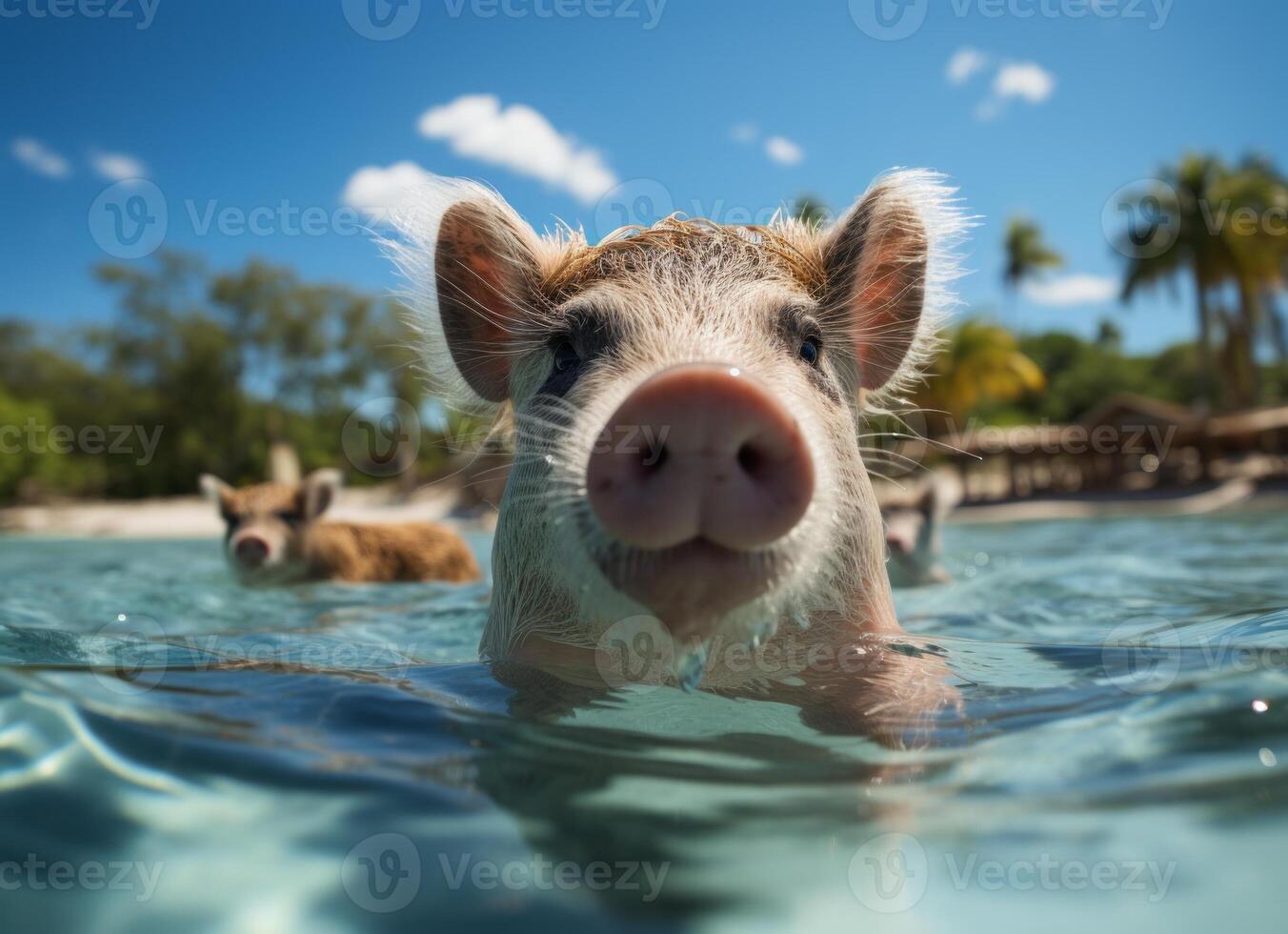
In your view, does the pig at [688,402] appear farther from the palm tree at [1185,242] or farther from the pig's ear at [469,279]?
the palm tree at [1185,242]

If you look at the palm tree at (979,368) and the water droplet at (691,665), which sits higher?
the palm tree at (979,368)

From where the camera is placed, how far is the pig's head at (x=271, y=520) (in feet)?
22.5

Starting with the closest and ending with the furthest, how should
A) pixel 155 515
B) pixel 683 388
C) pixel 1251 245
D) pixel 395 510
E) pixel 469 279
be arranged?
1. pixel 683 388
2. pixel 469 279
3. pixel 155 515
4. pixel 395 510
5. pixel 1251 245

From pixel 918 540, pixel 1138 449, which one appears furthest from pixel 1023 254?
pixel 918 540

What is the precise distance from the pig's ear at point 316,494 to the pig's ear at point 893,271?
5.29 metres

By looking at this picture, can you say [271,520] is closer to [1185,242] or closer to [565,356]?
[565,356]

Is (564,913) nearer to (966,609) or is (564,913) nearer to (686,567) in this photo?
(686,567)

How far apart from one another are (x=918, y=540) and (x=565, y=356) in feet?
15.3

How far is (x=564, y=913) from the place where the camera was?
1.17 metres

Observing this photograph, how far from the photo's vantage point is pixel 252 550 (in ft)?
22.4

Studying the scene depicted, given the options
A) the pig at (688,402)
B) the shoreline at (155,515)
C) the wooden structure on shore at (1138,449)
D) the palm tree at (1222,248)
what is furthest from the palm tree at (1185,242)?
the pig at (688,402)

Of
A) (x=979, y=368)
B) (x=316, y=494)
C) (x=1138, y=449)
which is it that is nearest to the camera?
(x=316, y=494)

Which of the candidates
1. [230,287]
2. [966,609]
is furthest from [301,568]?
[230,287]

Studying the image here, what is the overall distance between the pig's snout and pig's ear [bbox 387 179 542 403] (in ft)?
13.4
